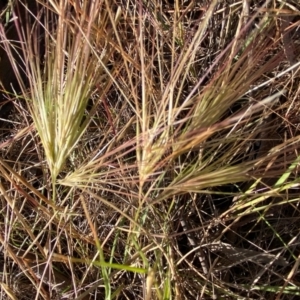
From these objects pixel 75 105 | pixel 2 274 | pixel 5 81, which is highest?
pixel 75 105

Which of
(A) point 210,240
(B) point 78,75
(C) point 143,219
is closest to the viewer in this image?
(B) point 78,75

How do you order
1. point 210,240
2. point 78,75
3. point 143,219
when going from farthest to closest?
point 210,240 → point 143,219 → point 78,75

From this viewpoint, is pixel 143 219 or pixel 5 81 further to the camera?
pixel 5 81

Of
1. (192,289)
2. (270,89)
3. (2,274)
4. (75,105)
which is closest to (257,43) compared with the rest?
(270,89)

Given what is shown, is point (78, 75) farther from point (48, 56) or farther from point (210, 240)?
point (210, 240)

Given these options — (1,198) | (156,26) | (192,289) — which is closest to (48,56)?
(156,26)

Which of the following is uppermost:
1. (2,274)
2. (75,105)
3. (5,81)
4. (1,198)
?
(75,105)

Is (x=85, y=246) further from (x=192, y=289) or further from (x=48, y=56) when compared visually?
(x=48, y=56)

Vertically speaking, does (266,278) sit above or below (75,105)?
below

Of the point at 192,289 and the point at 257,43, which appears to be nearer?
the point at 257,43
